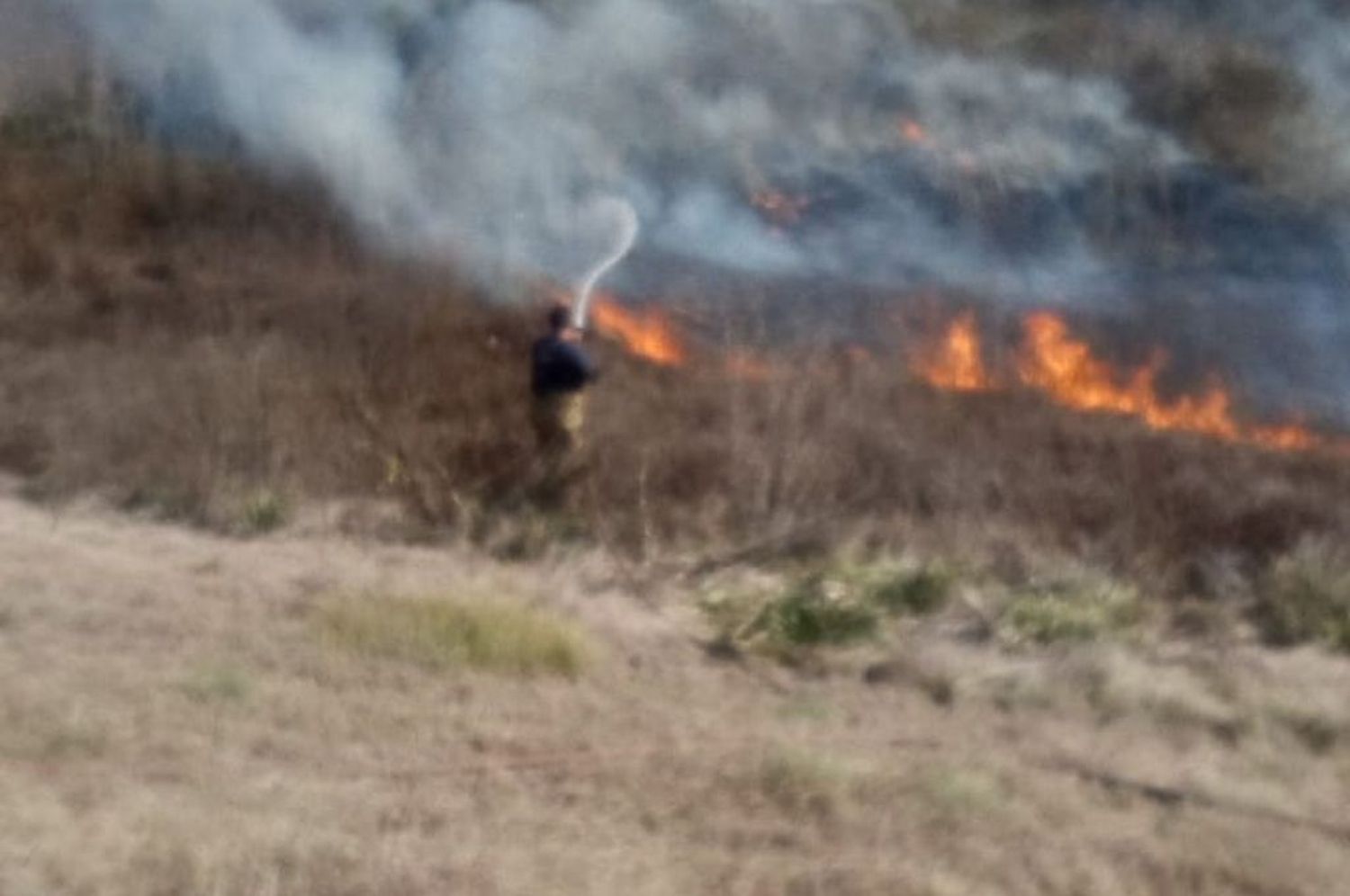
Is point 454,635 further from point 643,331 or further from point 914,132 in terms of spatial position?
point 914,132

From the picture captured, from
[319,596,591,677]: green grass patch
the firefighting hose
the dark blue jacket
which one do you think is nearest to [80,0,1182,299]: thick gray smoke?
the firefighting hose

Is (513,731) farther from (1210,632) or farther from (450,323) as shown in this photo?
(450,323)

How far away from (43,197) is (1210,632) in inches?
406

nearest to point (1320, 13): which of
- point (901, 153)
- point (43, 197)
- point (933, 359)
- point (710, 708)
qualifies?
point (901, 153)

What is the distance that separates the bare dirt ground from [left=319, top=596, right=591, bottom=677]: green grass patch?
0.14 metres

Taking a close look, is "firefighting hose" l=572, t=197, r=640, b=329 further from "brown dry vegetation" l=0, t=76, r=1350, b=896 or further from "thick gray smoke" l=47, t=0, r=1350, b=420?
"brown dry vegetation" l=0, t=76, r=1350, b=896

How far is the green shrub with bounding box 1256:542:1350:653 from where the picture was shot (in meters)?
13.0

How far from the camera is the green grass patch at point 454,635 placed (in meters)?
9.99

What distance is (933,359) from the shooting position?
17688 millimetres

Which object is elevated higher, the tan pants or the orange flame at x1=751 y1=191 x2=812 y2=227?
the orange flame at x1=751 y1=191 x2=812 y2=227

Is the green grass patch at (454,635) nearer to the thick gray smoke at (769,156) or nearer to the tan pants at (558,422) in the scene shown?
the tan pants at (558,422)

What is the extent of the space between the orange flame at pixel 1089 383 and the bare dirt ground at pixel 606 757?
5052 millimetres

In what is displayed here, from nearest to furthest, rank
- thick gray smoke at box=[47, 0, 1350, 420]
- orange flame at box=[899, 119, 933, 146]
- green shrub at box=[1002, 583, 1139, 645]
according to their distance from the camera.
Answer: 1. green shrub at box=[1002, 583, 1139, 645]
2. thick gray smoke at box=[47, 0, 1350, 420]
3. orange flame at box=[899, 119, 933, 146]

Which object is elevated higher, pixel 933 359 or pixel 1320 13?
pixel 1320 13
